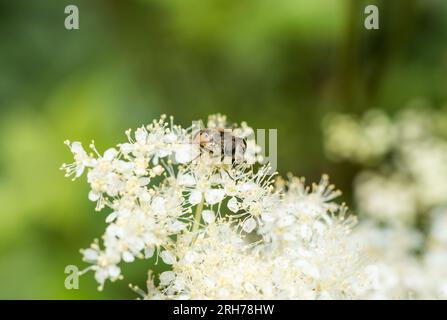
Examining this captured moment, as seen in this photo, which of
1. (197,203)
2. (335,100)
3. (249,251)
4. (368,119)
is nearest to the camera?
(197,203)

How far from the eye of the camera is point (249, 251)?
62.8 inches

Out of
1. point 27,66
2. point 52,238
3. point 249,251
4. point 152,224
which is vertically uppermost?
point 27,66

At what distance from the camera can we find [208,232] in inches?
58.2

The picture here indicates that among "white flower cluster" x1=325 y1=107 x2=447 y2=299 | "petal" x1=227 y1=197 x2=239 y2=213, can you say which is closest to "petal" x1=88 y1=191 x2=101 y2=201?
"petal" x1=227 y1=197 x2=239 y2=213

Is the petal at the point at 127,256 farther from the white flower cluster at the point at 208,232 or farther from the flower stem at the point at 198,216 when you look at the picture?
the flower stem at the point at 198,216

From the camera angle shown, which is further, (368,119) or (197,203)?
(368,119)

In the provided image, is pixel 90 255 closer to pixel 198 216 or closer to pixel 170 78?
pixel 198 216

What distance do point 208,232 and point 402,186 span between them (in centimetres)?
152

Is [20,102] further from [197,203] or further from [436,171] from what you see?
[197,203]

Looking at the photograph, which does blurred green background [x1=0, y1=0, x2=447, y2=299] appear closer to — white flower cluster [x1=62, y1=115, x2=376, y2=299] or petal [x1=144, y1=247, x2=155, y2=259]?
white flower cluster [x1=62, y1=115, x2=376, y2=299]

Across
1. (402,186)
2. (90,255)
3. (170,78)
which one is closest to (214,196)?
(90,255)

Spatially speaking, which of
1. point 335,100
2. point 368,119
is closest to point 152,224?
point 368,119

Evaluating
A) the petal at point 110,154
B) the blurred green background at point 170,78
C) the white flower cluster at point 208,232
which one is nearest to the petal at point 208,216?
the white flower cluster at point 208,232

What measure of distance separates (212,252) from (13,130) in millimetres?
1877
